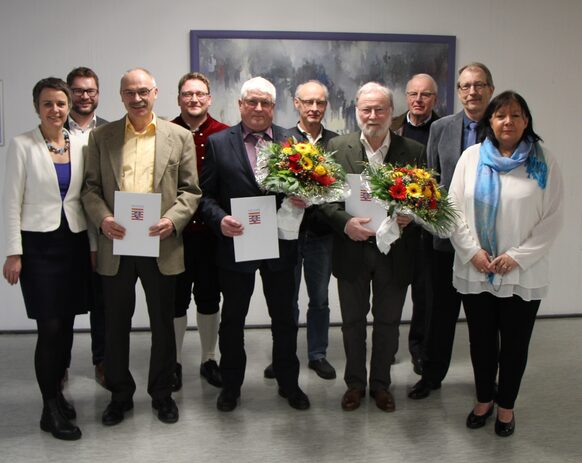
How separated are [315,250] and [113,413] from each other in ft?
5.22

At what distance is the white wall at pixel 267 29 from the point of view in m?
4.84

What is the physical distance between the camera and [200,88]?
3.58 meters

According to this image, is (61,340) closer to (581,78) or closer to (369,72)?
(369,72)

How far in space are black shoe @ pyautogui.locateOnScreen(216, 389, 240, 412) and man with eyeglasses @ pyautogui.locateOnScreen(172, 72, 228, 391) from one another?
342 mm

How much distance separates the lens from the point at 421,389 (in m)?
3.68

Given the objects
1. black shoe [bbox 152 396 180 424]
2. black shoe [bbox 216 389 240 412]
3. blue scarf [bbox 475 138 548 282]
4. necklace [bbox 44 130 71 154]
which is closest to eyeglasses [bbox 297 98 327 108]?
blue scarf [bbox 475 138 548 282]

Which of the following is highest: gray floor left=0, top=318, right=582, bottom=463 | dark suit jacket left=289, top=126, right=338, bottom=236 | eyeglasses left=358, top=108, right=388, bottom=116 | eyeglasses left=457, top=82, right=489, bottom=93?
eyeglasses left=457, top=82, right=489, bottom=93

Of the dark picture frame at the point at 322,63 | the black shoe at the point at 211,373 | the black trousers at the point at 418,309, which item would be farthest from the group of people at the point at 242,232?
the dark picture frame at the point at 322,63

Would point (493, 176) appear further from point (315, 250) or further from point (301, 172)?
point (315, 250)

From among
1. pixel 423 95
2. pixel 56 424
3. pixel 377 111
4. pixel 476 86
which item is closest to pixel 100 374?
pixel 56 424

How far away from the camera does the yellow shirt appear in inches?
123

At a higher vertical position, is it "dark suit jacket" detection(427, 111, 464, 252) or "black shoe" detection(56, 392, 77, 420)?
"dark suit jacket" detection(427, 111, 464, 252)

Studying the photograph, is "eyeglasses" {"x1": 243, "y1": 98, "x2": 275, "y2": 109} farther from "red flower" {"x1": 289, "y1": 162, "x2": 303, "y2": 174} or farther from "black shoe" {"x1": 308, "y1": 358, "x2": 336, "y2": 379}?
"black shoe" {"x1": 308, "y1": 358, "x2": 336, "y2": 379}

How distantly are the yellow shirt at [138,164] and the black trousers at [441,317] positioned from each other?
5.59 feet
